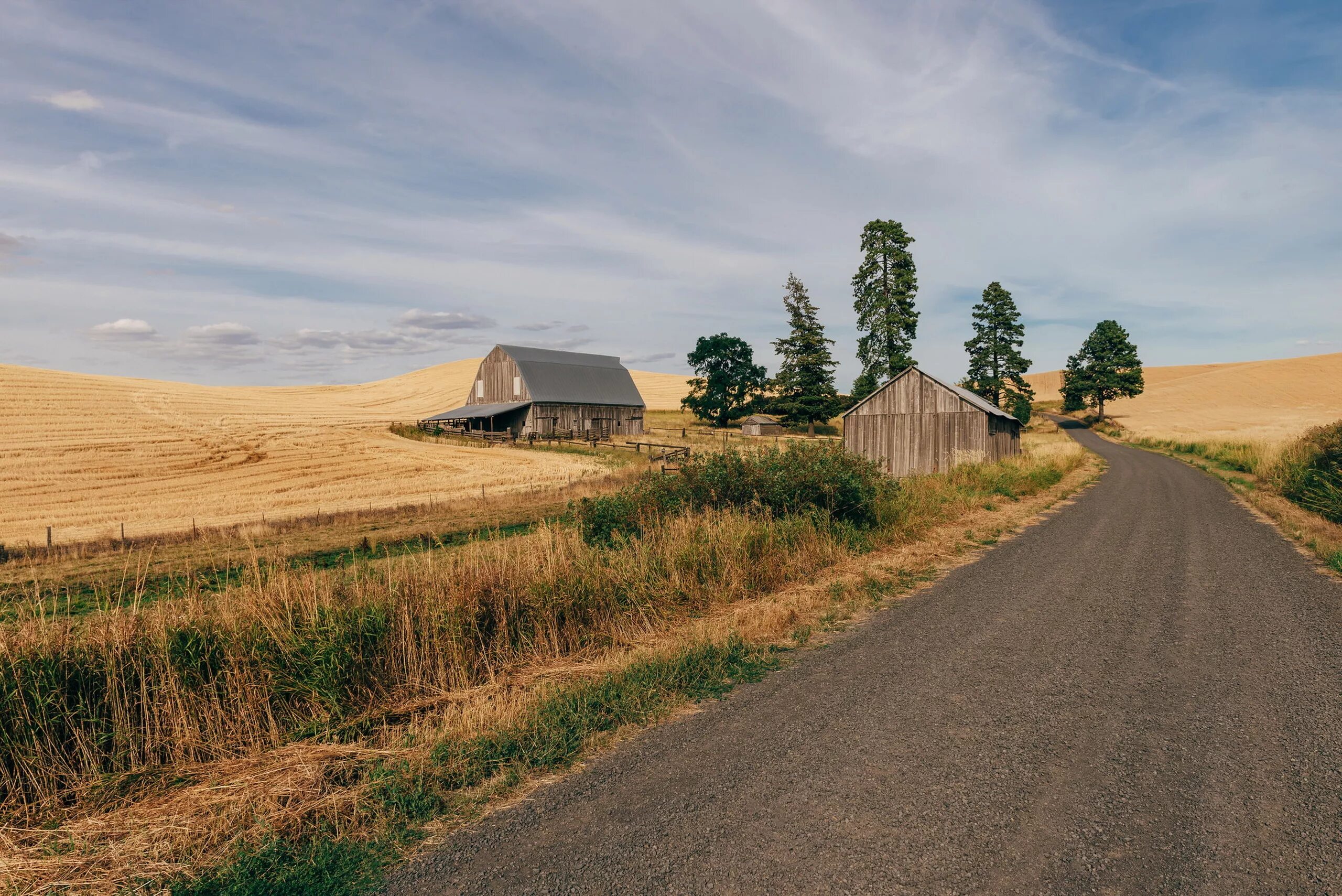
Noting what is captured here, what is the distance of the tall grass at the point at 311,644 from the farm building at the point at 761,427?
2102 inches

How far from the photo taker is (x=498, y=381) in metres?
58.2

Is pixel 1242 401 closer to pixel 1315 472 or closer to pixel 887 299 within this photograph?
pixel 887 299

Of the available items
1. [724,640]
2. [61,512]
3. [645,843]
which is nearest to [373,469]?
[61,512]

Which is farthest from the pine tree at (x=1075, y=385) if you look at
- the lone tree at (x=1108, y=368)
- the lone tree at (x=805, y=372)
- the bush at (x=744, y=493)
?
the bush at (x=744, y=493)

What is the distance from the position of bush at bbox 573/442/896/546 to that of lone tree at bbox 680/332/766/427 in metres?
56.5

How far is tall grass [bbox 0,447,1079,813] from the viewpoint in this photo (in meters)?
5.36

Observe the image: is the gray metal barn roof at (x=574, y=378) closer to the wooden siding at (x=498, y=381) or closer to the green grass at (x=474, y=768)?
the wooden siding at (x=498, y=381)

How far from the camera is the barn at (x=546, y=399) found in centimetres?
5528

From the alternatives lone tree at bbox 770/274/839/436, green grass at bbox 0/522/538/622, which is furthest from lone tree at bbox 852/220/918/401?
green grass at bbox 0/522/538/622

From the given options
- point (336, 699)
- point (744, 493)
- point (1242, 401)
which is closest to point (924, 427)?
point (744, 493)

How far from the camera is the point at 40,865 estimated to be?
13.6 ft

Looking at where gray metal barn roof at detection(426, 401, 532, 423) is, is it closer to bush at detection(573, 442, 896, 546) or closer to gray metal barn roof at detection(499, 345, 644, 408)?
gray metal barn roof at detection(499, 345, 644, 408)

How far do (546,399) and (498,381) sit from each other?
5.73m

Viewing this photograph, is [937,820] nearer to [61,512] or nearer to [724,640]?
[724,640]
